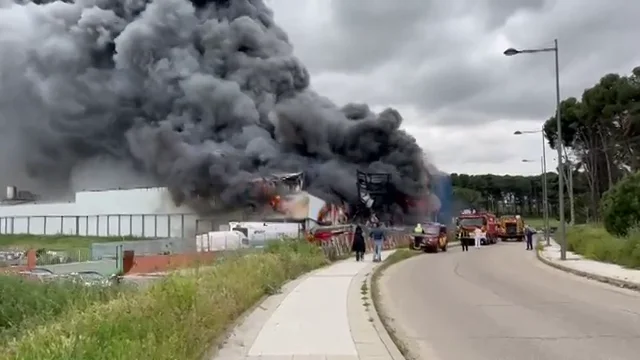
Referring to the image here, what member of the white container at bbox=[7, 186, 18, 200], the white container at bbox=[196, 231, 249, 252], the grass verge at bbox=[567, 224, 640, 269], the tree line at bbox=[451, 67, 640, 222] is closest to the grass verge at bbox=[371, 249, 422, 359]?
the grass verge at bbox=[567, 224, 640, 269]

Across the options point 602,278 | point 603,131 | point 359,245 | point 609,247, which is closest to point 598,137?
point 603,131

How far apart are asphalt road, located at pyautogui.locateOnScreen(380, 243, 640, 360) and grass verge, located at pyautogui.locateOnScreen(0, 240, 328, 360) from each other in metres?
2.62

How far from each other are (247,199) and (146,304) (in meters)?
42.7

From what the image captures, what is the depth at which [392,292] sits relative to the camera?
56.8ft

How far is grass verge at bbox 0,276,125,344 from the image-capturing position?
37.6 ft

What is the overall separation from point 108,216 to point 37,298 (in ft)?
176

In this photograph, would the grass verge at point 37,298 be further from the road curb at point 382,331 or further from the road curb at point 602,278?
the road curb at point 602,278

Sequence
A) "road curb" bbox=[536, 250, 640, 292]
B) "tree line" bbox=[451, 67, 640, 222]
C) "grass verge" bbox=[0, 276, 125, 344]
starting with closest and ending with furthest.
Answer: "grass verge" bbox=[0, 276, 125, 344] → "road curb" bbox=[536, 250, 640, 292] → "tree line" bbox=[451, 67, 640, 222]

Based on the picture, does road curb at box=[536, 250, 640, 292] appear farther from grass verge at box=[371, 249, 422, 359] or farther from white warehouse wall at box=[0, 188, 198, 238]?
white warehouse wall at box=[0, 188, 198, 238]

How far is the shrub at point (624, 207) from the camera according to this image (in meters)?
28.5

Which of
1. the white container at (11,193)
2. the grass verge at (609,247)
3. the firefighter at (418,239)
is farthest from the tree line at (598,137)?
the white container at (11,193)

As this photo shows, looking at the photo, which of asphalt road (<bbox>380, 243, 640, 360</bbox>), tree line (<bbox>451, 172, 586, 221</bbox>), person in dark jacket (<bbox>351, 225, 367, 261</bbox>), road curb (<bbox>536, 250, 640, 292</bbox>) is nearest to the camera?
asphalt road (<bbox>380, 243, 640, 360</bbox>)

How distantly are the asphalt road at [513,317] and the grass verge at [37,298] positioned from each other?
506 cm

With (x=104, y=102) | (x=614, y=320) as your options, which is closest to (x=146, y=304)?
(x=614, y=320)
